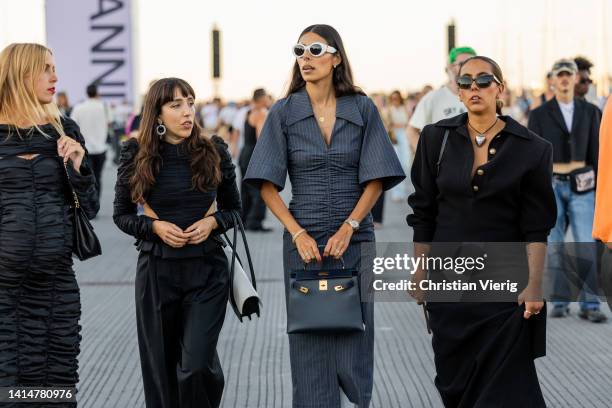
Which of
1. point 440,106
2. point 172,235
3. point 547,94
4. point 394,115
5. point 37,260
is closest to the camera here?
point 37,260

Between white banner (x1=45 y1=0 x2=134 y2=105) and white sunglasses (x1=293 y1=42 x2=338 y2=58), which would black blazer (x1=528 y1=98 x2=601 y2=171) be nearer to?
white sunglasses (x1=293 y1=42 x2=338 y2=58)

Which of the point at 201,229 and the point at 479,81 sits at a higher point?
the point at 479,81

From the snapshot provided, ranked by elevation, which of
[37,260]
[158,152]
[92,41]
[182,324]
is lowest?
[182,324]

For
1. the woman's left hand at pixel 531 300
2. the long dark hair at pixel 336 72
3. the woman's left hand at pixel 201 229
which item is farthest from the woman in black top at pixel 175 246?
the woman's left hand at pixel 531 300

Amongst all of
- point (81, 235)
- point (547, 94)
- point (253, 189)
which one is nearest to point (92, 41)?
point (253, 189)

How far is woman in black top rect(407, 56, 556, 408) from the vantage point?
600 cm

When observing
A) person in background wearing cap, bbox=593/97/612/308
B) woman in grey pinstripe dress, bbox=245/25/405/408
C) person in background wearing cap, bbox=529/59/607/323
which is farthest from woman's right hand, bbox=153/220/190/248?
person in background wearing cap, bbox=529/59/607/323

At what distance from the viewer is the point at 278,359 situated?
366 inches

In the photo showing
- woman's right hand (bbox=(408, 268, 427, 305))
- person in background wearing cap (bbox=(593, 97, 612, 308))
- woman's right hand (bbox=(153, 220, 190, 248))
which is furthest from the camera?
woman's right hand (bbox=(153, 220, 190, 248))

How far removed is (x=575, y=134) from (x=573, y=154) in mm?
160

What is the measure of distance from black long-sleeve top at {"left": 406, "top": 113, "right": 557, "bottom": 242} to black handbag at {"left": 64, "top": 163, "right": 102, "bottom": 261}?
1.63 m

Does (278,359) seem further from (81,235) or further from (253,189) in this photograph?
(253,189)

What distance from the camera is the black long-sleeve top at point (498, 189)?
6.02m

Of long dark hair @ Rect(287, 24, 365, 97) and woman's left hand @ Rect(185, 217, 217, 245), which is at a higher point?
long dark hair @ Rect(287, 24, 365, 97)
